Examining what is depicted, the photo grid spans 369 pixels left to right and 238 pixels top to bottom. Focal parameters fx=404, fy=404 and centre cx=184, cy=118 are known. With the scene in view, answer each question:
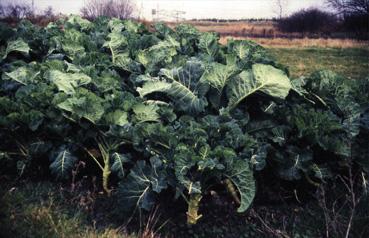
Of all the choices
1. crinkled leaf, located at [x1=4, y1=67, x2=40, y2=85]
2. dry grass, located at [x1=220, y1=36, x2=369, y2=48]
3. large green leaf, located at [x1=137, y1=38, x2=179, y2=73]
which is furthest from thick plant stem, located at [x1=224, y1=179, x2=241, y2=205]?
dry grass, located at [x1=220, y1=36, x2=369, y2=48]

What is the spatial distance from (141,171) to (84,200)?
61cm

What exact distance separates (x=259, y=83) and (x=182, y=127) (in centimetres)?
83

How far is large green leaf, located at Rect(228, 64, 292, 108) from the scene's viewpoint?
11.6ft

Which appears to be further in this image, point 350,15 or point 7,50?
point 350,15

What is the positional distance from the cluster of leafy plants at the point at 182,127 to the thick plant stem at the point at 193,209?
0.04 ft

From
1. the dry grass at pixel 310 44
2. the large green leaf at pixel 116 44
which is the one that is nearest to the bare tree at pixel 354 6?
the dry grass at pixel 310 44

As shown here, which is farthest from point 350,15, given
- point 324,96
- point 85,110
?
point 85,110

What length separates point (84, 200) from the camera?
3381 mm

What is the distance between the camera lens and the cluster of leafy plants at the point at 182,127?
10.1 ft

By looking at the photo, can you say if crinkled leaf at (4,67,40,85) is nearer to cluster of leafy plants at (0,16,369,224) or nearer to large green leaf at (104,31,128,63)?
cluster of leafy plants at (0,16,369,224)

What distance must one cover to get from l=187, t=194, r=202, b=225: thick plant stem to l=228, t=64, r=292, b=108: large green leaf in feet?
3.29

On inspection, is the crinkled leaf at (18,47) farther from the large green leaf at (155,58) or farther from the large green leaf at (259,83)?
the large green leaf at (259,83)

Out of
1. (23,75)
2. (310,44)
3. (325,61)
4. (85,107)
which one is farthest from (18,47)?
(310,44)

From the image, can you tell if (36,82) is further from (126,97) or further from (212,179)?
(212,179)
